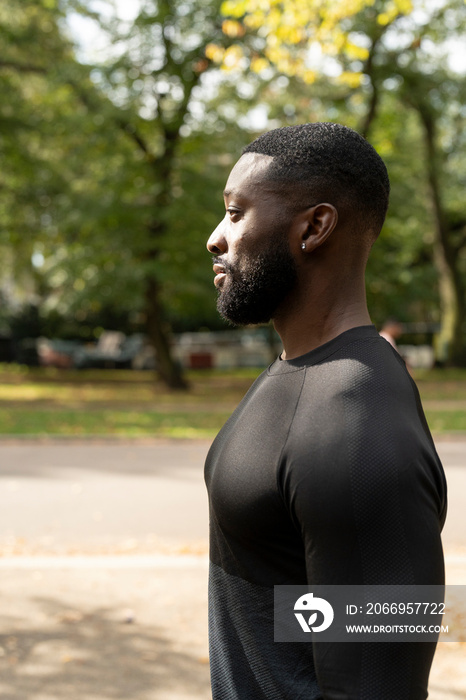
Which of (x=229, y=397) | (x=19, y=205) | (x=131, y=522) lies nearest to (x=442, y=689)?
(x=131, y=522)

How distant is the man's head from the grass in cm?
1082

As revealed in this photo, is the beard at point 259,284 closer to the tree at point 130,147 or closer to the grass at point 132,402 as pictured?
the grass at point 132,402

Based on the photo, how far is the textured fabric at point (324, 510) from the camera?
109 centimetres

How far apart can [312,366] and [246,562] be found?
369 millimetres

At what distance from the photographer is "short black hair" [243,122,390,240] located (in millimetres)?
1306

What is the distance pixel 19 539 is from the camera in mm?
6516

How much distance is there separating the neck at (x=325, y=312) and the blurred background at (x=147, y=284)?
309 cm

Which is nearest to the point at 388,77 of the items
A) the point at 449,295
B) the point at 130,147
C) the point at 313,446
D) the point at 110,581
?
the point at 130,147

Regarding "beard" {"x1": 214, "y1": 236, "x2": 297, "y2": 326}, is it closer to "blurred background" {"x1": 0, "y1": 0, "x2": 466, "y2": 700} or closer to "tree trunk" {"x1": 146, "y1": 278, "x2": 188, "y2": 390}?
"blurred background" {"x1": 0, "y1": 0, "x2": 466, "y2": 700}

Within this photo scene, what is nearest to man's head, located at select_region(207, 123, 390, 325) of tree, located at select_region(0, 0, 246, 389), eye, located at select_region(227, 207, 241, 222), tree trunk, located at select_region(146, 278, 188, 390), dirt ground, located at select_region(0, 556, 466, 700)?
eye, located at select_region(227, 207, 241, 222)

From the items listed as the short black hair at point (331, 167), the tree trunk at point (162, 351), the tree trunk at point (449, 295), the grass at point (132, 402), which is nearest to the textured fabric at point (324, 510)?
the short black hair at point (331, 167)

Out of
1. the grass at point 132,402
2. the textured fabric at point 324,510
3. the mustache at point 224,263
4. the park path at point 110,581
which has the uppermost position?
the mustache at point 224,263

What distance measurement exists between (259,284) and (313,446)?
0.36 meters

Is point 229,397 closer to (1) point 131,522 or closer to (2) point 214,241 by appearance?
(1) point 131,522
